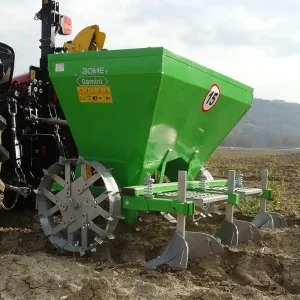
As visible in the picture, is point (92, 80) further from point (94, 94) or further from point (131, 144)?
point (131, 144)

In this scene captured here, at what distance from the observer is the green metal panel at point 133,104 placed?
13.3 feet

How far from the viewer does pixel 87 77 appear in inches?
169

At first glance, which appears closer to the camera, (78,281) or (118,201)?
(78,281)

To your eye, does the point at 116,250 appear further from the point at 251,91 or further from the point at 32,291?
the point at 251,91

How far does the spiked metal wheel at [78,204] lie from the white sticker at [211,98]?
1.14 metres

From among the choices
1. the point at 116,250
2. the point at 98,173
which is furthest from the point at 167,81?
the point at 116,250

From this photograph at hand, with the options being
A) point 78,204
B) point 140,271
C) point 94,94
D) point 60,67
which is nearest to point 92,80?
point 94,94

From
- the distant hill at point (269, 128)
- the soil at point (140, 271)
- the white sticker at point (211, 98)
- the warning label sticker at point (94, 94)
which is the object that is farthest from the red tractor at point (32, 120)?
the distant hill at point (269, 128)

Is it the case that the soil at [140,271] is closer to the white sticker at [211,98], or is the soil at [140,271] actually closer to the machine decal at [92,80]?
the white sticker at [211,98]

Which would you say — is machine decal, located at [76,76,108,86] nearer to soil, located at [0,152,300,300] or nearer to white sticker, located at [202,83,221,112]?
white sticker, located at [202,83,221,112]

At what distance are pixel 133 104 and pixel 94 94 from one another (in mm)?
377

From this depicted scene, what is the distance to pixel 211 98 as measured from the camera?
15.6 feet

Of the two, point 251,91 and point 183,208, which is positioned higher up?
point 251,91

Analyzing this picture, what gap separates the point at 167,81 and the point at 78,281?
166 cm
